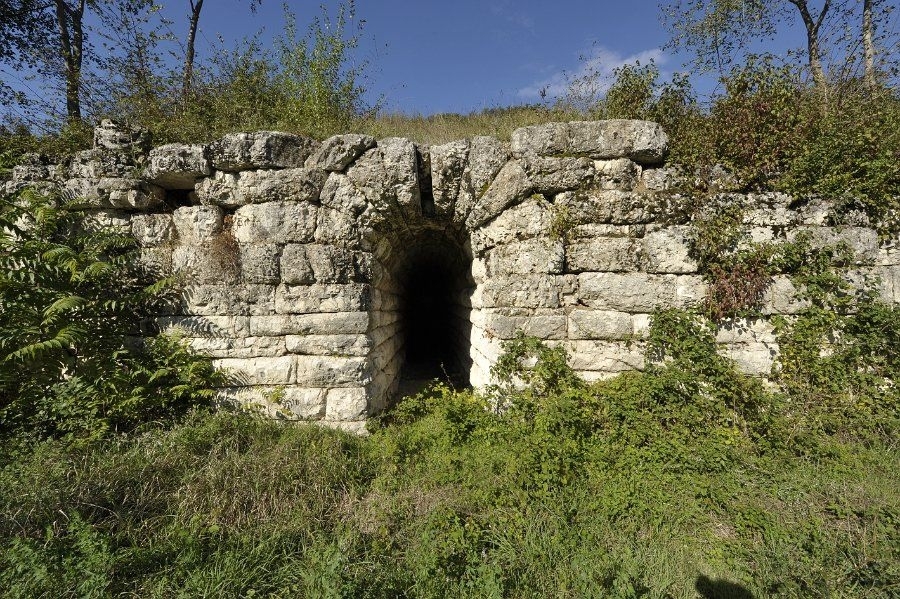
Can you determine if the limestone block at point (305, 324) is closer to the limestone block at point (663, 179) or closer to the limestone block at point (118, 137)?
the limestone block at point (118, 137)

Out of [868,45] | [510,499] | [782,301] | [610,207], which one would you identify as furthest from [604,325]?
[868,45]

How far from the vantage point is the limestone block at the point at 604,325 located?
12.9ft

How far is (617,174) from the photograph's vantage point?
4.01 meters

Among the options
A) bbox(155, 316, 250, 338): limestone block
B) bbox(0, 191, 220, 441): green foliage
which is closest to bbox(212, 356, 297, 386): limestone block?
bbox(0, 191, 220, 441): green foliage

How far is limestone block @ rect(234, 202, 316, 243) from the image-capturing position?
407 centimetres

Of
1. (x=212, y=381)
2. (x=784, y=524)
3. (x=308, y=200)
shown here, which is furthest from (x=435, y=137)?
(x=784, y=524)

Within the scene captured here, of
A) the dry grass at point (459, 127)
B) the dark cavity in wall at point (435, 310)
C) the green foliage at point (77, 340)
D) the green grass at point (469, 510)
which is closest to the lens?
the green grass at point (469, 510)

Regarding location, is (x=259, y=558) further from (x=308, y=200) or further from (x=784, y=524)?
(x=784, y=524)

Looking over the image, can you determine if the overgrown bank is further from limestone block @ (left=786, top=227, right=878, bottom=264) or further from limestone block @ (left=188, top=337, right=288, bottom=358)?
limestone block @ (left=786, top=227, right=878, bottom=264)

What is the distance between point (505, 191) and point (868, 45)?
842 cm

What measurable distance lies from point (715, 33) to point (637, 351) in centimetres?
1097

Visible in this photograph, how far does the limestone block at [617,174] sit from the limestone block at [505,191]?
0.81 meters

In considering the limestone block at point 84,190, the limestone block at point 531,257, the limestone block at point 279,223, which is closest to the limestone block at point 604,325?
the limestone block at point 531,257

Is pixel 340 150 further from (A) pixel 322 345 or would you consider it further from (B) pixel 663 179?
(B) pixel 663 179
